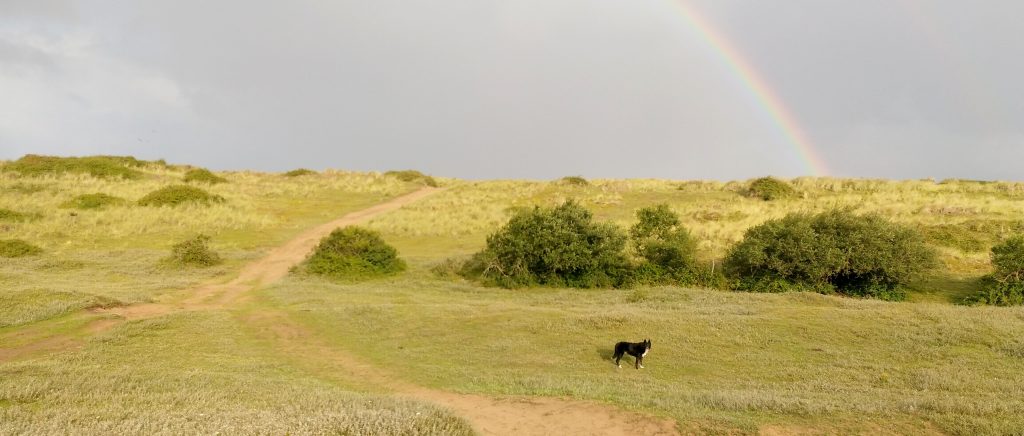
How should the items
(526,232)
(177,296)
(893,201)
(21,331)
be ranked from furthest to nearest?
1. (893,201)
2. (526,232)
3. (177,296)
4. (21,331)

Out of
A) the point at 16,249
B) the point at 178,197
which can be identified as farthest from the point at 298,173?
the point at 16,249

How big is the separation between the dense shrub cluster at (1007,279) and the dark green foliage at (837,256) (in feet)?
6.58

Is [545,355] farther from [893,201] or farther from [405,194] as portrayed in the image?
[405,194]

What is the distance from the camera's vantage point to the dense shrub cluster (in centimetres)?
2138

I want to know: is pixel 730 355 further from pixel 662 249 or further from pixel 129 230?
pixel 129 230

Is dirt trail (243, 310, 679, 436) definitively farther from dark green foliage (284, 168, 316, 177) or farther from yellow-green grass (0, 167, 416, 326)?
dark green foliage (284, 168, 316, 177)

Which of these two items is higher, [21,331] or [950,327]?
[950,327]

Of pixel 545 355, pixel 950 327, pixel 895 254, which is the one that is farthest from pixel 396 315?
pixel 895 254

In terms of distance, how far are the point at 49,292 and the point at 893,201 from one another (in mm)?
50064

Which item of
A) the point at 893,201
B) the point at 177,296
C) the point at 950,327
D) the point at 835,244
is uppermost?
the point at 893,201

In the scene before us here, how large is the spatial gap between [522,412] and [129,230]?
3578 centimetres

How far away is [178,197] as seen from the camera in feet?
148

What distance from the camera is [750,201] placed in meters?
48.3

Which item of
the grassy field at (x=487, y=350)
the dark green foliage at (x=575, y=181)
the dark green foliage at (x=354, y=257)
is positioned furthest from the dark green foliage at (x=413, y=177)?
the dark green foliage at (x=354, y=257)
